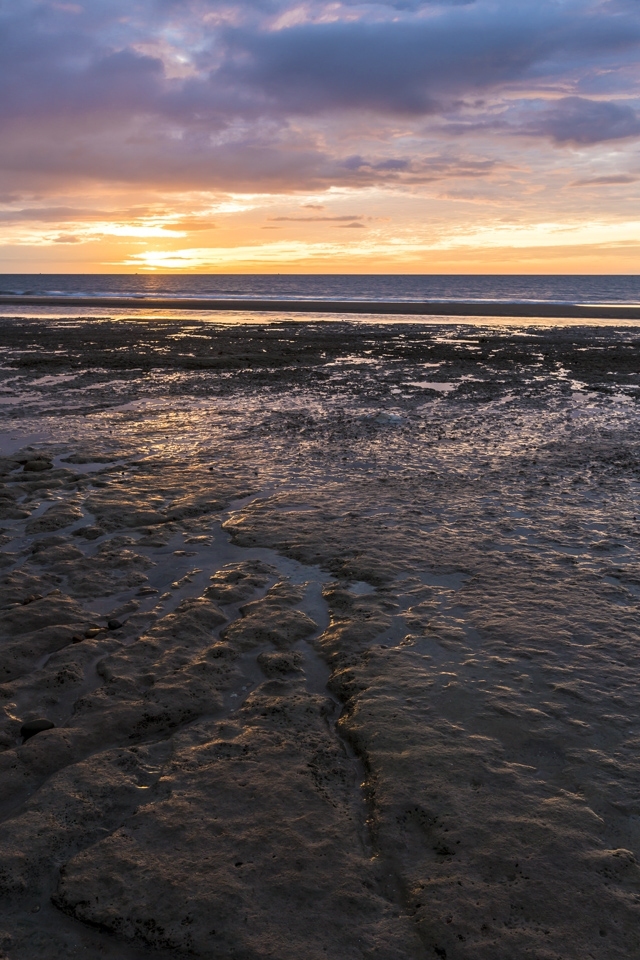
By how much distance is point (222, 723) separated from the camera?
13.6ft

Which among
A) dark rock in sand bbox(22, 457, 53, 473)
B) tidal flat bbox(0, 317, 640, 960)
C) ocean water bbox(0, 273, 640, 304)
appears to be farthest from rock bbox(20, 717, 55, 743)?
ocean water bbox(0, 273, 640, 304)

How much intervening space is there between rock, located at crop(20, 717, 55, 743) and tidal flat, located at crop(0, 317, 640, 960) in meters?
0.04

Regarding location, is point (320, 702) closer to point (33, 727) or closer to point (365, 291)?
point (33, 727)

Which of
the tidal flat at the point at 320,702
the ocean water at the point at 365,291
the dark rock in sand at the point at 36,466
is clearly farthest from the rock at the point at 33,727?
the ocean water at the point at 365,291

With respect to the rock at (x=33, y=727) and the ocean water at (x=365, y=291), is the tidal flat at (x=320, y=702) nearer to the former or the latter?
the rock at (x=33, y=727)

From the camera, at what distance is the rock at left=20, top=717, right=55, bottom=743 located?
13.2 feet

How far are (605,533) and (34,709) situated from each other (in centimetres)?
585

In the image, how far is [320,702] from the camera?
439 cm

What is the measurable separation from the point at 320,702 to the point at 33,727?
1.80 metres

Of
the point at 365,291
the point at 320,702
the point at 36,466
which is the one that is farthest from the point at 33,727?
the point at 365,291

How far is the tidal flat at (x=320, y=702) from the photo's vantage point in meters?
2.90

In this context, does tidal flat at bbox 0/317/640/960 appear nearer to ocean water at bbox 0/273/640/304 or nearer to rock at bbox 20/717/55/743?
rock at bbox 20/717/55/743

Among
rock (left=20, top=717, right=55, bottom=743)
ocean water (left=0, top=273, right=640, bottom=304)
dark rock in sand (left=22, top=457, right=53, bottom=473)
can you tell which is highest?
ocean water (left=0, top=273, right=640, bottom=304)

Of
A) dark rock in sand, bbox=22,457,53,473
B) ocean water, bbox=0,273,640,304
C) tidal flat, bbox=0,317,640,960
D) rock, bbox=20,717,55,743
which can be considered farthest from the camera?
ocean water, bbox=0,273,640,304
